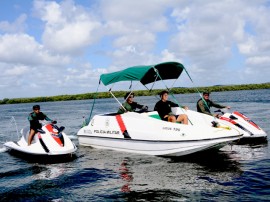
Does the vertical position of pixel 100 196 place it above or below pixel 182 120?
below

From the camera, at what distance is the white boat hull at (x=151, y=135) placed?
955 cm

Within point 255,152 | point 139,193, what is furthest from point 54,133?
point 255,152

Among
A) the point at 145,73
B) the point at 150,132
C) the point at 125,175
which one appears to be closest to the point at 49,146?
the point at 125,175

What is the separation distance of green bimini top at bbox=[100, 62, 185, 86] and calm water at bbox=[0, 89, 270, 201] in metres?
2.77

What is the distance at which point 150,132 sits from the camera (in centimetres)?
1062

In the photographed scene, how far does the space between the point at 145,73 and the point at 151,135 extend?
85.0 inches

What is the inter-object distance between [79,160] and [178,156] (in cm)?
349

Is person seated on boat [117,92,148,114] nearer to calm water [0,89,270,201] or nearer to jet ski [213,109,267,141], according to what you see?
calm water [0,89,270,201]

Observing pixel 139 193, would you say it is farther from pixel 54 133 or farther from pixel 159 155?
pixel 54 133

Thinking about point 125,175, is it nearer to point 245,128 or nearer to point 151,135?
point 151,135

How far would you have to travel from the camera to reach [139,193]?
24.0ft

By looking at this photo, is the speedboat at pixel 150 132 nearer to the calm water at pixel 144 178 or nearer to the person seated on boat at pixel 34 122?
the calm water at pixel 144 178

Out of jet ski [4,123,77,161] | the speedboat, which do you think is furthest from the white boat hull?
jet ski [4,123,77,161]

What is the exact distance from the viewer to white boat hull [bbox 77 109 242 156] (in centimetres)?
955
